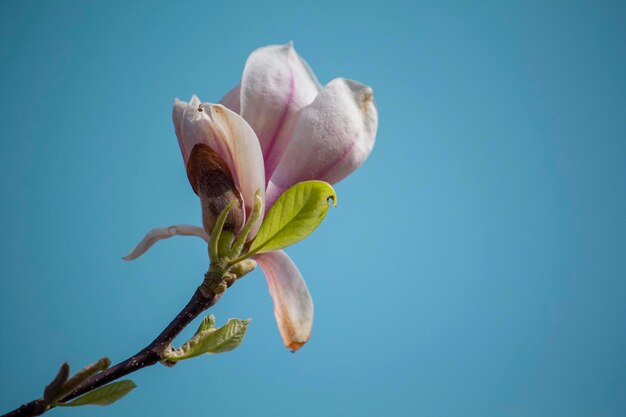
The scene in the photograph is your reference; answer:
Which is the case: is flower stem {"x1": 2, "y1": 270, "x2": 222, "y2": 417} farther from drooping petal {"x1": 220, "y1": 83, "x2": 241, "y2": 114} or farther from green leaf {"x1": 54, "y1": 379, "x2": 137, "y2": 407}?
drooping petal {"x1": 220, "y1": 83, "x2": 241, "y2": 114}

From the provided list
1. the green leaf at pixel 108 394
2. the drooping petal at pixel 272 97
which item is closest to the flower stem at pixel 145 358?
the green leaf at pixel 108 394

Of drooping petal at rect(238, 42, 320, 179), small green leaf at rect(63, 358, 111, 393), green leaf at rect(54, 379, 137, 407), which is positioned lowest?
green leaf at rect(54, 379, 137, 407)

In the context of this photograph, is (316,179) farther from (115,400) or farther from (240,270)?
(115,400)

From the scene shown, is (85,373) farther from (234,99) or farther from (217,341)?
(234,99)

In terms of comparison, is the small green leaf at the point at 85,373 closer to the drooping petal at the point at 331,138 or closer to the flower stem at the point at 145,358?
the flower stem at the point at 145,358

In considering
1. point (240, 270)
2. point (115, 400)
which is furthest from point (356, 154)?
point (115, 400)

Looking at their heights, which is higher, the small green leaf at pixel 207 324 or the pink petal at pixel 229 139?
the pink petal at pixel 229 139

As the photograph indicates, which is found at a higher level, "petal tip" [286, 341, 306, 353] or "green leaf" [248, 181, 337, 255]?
"green leaf" [248, 181, 337, 255]

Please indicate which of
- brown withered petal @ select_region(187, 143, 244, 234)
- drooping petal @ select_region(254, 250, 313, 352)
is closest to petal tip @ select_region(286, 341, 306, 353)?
drooping petal @ select_region(254, 250, 313, 352)

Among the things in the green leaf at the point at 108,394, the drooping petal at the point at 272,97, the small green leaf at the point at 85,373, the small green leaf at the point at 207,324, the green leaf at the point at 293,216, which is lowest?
the green leaf at the point at 108,394
